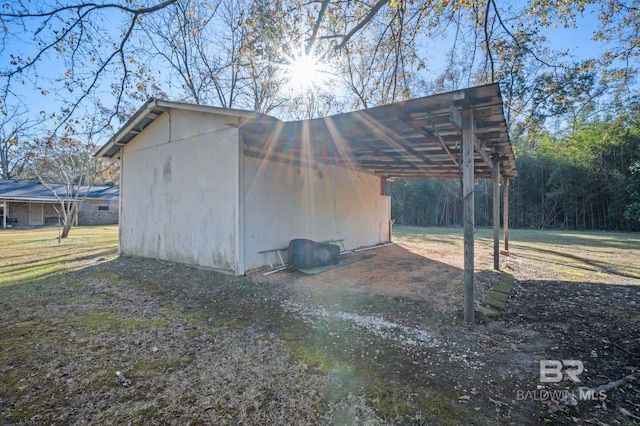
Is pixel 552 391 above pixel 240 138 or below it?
below

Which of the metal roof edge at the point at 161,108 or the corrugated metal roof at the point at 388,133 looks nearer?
the corrugated metal roof at the point at 388,133

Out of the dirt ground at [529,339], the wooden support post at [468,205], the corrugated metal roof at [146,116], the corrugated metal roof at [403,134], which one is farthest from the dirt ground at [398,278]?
the corrugated metal roof at [146,116]

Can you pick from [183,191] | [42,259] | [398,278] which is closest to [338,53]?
[183,191]

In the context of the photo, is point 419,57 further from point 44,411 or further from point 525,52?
point 44,411

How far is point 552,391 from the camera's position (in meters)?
2.08

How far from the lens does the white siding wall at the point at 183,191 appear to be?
536 centimetres

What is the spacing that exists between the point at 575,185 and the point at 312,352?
19.1 metres

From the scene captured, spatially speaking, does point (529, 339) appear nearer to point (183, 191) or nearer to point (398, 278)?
point (398, 278)

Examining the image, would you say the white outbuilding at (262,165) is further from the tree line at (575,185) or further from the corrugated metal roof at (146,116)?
the tree line at (575,185)

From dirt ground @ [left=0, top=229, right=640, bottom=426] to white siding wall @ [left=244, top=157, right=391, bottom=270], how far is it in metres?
1.15

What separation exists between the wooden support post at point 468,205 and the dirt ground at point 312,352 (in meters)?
0.31

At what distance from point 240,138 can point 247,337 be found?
3.52 m

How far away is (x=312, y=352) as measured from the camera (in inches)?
104

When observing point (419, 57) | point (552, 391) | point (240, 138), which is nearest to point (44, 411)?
point (552, 391)
